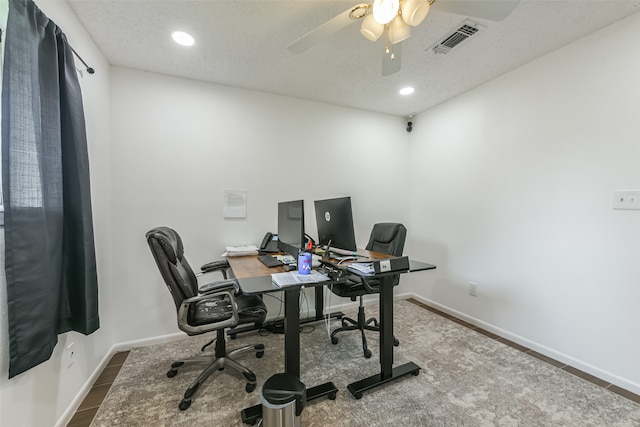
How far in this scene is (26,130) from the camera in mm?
1147

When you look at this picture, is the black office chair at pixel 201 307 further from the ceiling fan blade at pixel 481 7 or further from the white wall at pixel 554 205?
the white wall at pixel 554 205

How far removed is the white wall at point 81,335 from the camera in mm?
1147

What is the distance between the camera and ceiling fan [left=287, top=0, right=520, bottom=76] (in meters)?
1.27

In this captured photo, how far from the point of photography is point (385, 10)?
4.45 ft

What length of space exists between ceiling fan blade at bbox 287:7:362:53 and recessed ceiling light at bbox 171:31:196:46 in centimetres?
94

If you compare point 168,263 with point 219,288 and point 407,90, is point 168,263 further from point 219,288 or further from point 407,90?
point 407,90

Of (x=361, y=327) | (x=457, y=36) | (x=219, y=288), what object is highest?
(x=457, y=36)

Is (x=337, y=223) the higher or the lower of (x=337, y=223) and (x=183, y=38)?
the lower

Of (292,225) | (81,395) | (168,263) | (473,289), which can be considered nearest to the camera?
(168,263)

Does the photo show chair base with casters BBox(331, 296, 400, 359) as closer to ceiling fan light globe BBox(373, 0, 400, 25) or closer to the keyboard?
the keyboard

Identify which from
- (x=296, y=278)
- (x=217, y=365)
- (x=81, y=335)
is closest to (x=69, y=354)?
(x=81, y=335)

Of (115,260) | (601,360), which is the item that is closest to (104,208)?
(115,260)

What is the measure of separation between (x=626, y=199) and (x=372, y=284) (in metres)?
1.91

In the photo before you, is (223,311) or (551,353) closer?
(223,311)
